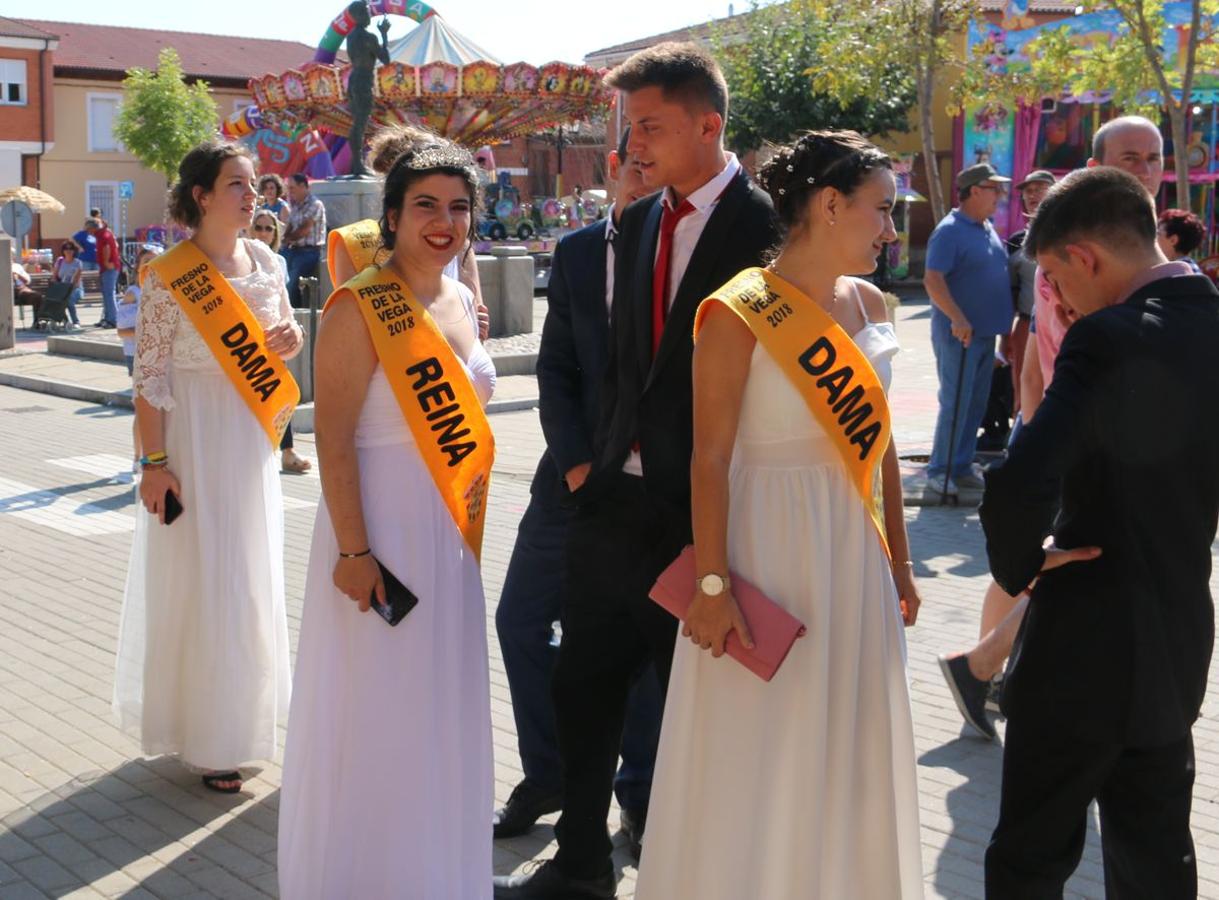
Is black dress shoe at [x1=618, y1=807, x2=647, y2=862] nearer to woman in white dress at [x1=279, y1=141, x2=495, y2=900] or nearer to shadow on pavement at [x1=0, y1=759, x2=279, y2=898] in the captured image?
woman in white dress at [x1=279, y1=141, x2=495, y2=900]

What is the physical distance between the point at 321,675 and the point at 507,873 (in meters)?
0.84

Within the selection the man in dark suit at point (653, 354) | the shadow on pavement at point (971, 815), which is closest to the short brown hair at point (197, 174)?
the man in dark suit at point (653, 354)

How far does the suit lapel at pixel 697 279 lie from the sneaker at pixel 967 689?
5.89 ft

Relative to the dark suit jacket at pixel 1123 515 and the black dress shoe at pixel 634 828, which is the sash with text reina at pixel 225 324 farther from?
the dark suit jacket at pixel 1123 515

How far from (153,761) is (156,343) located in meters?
1.39

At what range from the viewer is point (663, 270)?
11.4 feet

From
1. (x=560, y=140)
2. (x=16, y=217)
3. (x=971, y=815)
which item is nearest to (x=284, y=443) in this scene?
(x=971, y=815)

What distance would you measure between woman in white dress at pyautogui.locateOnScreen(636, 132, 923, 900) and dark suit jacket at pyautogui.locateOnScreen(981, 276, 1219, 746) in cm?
30

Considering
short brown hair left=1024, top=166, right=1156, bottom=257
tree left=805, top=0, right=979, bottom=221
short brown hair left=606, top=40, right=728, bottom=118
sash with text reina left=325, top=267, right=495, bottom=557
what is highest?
tree left=805, top=0, right=979, bottom=221

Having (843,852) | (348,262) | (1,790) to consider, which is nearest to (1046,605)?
(843,852)

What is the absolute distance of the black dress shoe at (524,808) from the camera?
14.0 ft

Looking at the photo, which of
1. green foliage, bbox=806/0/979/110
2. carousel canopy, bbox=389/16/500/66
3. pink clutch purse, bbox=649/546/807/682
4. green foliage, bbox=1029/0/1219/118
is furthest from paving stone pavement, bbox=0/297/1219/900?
carousel canopy, bbox=389/16/500/66

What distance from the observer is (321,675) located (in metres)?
3.59

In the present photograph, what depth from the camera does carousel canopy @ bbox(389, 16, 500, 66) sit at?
101 feet
